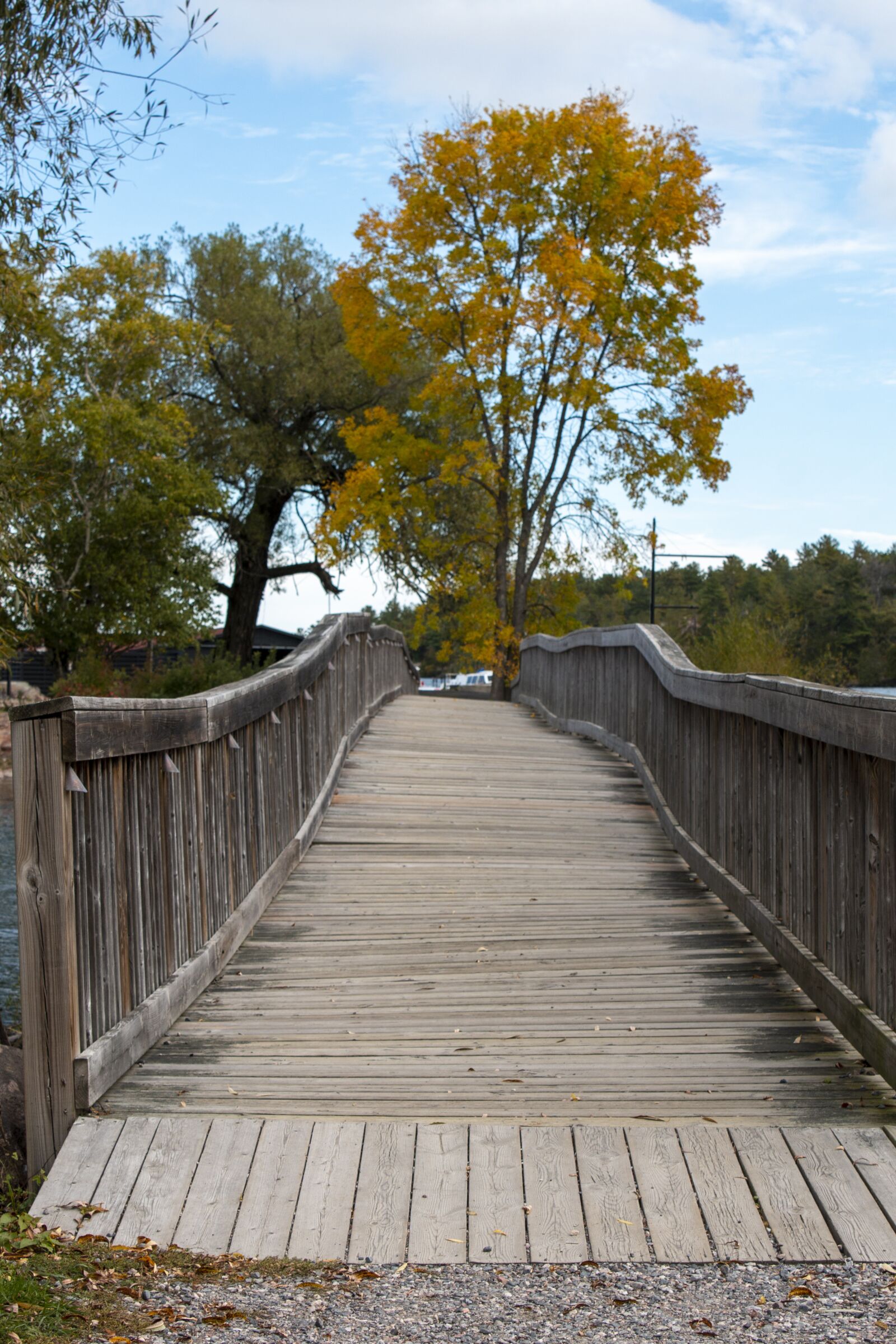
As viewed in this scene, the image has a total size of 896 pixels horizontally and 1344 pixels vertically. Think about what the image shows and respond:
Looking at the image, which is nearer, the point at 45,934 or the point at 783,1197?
the point at 783,1197

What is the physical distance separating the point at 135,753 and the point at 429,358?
88.8ft

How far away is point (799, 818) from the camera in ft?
15.7

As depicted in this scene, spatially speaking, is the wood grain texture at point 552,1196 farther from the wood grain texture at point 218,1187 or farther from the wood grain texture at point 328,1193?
the wood grain texture at point 218,1187

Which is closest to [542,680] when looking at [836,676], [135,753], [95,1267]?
[836,676]

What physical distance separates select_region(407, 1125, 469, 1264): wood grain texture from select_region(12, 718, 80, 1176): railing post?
0.94m

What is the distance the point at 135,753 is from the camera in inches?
155

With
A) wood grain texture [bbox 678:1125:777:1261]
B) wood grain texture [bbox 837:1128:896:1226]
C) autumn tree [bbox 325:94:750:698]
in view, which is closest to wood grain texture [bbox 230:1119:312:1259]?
wood grain texture [bbox 678:1125:777:1261]

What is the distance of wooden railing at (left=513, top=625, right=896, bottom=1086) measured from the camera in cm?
378

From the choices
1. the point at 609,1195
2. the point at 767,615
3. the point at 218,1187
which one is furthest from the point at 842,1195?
the point at 767,615

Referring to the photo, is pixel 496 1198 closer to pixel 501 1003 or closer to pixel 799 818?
pixel 501 1003

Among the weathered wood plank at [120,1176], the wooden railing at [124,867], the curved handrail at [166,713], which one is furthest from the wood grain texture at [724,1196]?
the curved handrail at [166,713]

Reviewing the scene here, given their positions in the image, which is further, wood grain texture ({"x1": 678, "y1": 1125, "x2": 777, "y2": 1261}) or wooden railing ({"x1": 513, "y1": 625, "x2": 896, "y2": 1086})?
wooden railing ({"x1": 513, "y1": 625, "x2": 896, "y2": 1086})

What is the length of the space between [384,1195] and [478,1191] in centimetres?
23

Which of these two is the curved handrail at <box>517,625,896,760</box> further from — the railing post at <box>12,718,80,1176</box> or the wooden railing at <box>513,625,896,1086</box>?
the railing post at <box>12,718,80,1176</box>
